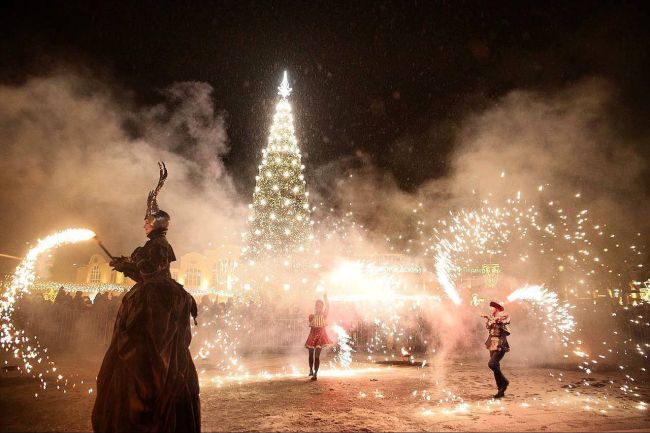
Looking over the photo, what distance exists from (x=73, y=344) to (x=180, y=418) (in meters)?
11.0

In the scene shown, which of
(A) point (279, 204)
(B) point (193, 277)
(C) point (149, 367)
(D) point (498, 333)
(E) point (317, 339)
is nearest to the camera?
(C) point (149, 367)

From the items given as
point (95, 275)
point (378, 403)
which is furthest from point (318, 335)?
point (95, 275)

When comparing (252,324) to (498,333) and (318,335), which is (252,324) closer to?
(318,335)

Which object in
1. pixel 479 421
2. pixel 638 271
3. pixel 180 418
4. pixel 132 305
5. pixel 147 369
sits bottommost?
pixel 479 421

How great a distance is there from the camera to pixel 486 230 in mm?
18750

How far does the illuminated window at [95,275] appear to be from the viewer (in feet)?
139

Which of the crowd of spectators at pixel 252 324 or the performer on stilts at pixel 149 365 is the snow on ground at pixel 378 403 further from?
the crowd of spectators at pixel 252 324

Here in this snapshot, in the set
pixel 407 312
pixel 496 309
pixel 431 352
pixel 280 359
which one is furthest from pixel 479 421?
pixel 407 312

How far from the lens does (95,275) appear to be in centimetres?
4253

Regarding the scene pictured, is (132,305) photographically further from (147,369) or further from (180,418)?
(180,418)

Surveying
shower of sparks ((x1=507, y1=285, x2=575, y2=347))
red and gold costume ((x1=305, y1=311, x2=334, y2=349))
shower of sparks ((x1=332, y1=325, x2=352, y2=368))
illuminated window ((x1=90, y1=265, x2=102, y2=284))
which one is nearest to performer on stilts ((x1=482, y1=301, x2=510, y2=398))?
red and gold costume ((x1=305, y1=311, x2=334, y2=349))

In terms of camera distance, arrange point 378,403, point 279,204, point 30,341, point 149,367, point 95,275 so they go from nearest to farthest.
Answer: point 149,367 → point 378,403 → point 30,341 → point 279,204 → point 95,275

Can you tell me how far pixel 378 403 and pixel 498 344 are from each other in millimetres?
2449

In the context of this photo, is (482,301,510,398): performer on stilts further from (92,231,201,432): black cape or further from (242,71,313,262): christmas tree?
(242,71,313,262): christmas tree
